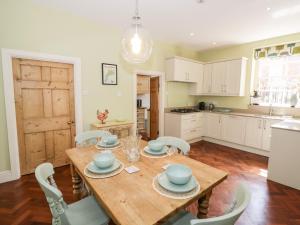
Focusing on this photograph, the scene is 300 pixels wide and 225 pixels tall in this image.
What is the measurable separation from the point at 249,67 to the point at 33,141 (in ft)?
16.4

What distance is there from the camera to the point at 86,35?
310 centimetres

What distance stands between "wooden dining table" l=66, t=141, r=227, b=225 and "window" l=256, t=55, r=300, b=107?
12.1 ft

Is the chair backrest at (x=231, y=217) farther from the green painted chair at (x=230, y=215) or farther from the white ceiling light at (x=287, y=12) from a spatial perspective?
the white ceiling light at (x=287, y=12)

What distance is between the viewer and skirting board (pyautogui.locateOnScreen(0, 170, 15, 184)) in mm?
2524

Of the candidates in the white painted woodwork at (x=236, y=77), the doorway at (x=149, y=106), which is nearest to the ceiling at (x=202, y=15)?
the white painted woodwork at (x=236, y=77)

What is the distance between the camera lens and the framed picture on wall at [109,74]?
337 centimetres

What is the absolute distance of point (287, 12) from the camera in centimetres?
268

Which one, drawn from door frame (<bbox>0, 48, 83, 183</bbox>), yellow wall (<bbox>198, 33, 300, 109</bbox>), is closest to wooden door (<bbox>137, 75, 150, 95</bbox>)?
yellow wall (<bbox>198, 33, 300, 109</bbox>)

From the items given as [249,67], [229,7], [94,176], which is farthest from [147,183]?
[249,67]

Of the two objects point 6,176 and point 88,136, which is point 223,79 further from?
point 6,176

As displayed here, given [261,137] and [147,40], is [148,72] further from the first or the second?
[261,137]

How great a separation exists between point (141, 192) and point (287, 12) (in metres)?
3.46

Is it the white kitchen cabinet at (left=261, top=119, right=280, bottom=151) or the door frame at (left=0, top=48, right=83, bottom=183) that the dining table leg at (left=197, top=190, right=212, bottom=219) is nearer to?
the door frame at (left=0, top=48, right=83, bottom=183)

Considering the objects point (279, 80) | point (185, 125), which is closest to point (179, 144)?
point (185, 125)
